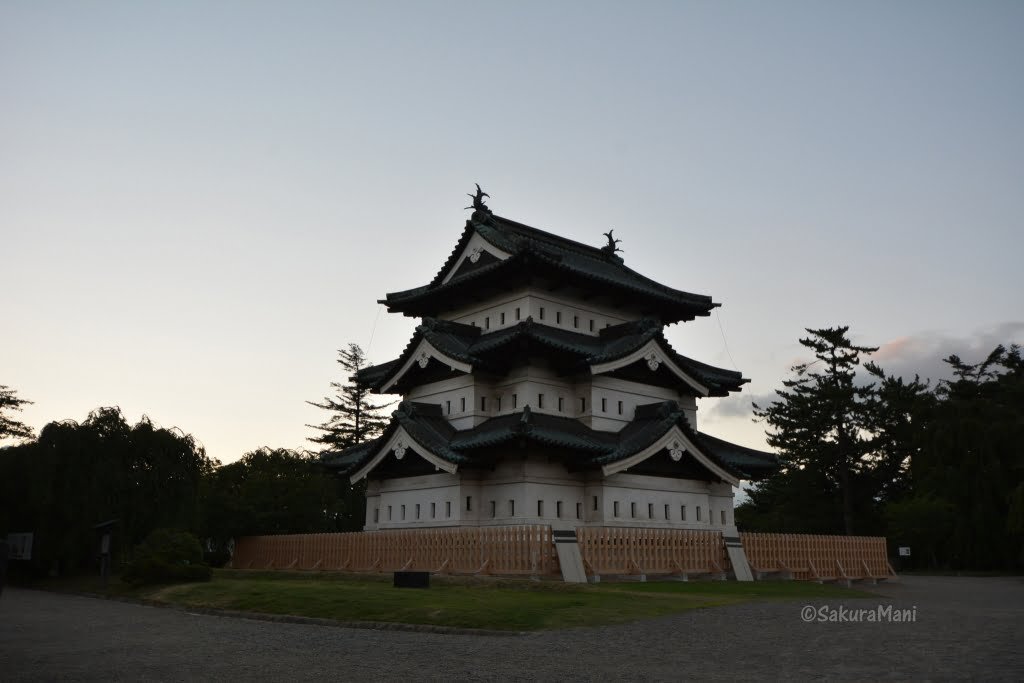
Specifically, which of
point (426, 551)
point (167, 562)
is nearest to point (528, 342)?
point (426, 551)

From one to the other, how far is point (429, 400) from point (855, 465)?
48760 mm

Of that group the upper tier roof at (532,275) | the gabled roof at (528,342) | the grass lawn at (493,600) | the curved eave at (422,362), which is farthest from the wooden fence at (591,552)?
the upper tier roof at (532,275)

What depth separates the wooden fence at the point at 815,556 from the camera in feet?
106

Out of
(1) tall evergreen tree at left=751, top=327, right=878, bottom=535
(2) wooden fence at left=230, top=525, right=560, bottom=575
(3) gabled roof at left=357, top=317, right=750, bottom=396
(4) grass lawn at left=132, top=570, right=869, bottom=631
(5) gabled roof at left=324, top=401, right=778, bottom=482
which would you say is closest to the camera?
(4) grass lawn at left=132, top=570, right=869, bottom=631

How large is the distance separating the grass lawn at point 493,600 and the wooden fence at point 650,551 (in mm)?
1262

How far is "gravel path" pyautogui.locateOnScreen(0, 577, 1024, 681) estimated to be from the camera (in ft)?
38.0

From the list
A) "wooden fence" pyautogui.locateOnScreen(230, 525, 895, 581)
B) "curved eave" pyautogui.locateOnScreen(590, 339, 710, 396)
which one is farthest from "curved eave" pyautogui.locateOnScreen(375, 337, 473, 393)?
"wooden fence" pyautogui.locateOnScreen(230, 525, 895, 581)

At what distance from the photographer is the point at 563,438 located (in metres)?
31.9

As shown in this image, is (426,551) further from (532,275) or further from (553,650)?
(553,650)

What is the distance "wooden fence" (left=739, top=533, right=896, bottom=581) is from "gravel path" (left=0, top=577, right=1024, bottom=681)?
12748 mm

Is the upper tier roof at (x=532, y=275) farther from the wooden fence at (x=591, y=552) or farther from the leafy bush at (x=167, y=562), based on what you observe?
the leafy bush at (x=167, y=562)

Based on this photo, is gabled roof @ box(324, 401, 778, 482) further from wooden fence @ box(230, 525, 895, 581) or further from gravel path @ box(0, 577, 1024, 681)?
gravel path @ box(0, 577, 1024, 681)

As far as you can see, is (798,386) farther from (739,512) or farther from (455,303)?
(455,303)

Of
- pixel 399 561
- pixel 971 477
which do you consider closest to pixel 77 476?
pixel 399 561
